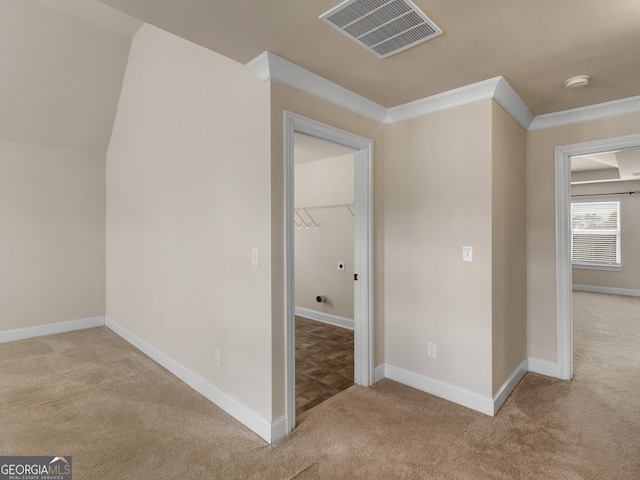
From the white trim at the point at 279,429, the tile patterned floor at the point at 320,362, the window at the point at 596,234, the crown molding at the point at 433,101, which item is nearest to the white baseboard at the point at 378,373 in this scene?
the tile patterned floor at the point at 320,362

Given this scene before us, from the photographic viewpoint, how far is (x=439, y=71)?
2307mm

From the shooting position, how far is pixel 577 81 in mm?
2359

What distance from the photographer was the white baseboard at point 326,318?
4.81m

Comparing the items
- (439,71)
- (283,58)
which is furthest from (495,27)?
(283,58)

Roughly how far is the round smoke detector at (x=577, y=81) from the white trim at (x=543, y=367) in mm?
2327

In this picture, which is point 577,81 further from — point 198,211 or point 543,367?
point 198,211

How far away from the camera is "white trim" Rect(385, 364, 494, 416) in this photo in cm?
253

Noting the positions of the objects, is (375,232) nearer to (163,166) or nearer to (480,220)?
(480,220)

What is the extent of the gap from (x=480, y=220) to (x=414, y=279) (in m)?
0.72

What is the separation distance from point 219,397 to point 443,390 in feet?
5.68

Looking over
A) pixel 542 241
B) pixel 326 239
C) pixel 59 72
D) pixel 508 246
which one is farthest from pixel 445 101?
pixel 59 72

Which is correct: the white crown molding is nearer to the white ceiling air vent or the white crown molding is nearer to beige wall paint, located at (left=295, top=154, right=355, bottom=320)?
the white ceiling air vent

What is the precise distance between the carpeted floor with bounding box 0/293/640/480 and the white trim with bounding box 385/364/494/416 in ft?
0.21

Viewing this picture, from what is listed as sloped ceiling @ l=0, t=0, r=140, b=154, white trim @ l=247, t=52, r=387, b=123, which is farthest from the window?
sloped ceiling @ l=0, t=0, r=140, b=154
